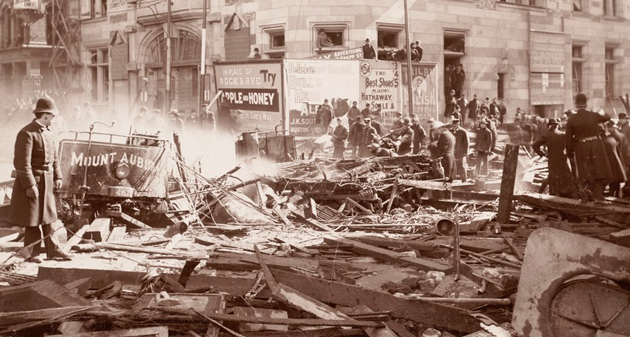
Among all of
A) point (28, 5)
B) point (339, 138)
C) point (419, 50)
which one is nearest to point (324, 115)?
point (339, 138)

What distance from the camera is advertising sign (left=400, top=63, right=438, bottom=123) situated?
74.4ft

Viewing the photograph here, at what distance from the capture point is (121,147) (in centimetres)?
1078

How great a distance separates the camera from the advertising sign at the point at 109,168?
10555mm

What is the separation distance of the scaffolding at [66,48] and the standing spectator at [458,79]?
1752 cm

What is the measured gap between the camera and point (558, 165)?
1287cm

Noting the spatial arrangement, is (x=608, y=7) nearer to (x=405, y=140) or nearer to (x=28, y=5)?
(x=405, y=140)

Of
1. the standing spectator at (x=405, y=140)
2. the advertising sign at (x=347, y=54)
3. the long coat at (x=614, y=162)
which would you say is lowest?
the long coat at (x=614, y=162)

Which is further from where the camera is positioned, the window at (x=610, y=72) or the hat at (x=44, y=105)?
the window at (x=610, y=72)

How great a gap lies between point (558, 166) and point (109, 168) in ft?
27.1

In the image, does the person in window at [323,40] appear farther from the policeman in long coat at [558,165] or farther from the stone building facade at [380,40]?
the policeman in long coat at [558,165]

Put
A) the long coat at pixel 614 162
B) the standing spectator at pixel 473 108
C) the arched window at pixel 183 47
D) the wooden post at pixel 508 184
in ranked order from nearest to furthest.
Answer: the wooden post at pixel 508 184, the long coat at pixel 614 162, the standing spectator at pixel 473 108, the arched window at pixel 183 47

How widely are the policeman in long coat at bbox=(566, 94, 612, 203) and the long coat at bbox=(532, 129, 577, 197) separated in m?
0.53

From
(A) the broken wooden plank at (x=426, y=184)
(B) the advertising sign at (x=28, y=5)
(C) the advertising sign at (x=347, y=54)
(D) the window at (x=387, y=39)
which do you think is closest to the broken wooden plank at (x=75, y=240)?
(A) the broken wooden plank at (x=426, y=184)

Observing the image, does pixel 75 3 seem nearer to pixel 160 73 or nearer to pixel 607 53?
pixel 160 73
